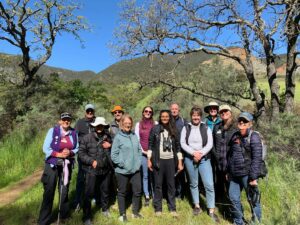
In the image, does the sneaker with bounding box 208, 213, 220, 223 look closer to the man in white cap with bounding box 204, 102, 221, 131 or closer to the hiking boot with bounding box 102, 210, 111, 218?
the man in white cap with bounding box 204, 102, 221, 131

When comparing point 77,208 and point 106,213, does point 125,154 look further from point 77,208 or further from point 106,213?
point 77,208

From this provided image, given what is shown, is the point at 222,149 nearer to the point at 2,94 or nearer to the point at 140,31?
the point at 140,31

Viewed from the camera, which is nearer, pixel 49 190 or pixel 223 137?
pixel 49 190

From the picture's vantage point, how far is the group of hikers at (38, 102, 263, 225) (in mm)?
5496

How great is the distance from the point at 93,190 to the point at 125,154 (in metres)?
0.82

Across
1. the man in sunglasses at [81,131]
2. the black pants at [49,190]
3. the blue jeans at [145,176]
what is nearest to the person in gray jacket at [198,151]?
the blue jeans at [145,176]

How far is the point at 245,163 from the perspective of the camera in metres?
5.22

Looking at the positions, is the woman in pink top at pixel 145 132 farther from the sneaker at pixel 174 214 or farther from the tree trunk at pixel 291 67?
the tree trunk at pixel 291 67

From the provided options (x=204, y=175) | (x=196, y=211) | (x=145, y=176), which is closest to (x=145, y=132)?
(x=145, y=176)

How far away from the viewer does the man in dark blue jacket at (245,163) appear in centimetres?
505

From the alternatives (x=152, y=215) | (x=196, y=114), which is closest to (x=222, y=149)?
Answer: (x=196, y=114)

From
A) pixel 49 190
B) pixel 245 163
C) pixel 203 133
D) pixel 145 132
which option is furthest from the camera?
pixel 145 132

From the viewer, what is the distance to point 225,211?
6.44 meters

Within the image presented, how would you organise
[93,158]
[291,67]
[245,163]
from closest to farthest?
[245,163] → [93,158] → [291,67]
